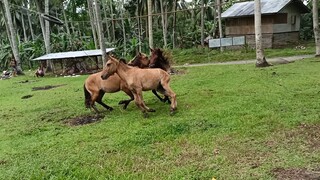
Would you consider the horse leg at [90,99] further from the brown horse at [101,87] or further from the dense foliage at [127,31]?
the dense foliage at [127,31]

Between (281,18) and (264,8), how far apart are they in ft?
5.44

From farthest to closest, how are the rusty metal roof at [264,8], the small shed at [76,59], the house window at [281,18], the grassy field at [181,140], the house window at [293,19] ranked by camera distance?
the house window at [293,19] → the house window at [281,18] → the rusty metal roof at [264,8] → the small shed at [76,59] → the grassy field at [181,140]

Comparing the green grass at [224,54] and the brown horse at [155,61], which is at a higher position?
the brown horse at [155,61]

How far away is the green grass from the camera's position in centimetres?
2275

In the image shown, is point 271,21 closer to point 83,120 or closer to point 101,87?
point 101,87

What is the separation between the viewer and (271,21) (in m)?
27.9

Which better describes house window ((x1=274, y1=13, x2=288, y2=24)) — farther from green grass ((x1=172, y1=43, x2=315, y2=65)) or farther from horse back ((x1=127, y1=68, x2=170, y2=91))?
horse back ((x1=127, y1=68, x2=170, y2=91))

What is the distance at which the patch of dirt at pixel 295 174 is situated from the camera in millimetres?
4124

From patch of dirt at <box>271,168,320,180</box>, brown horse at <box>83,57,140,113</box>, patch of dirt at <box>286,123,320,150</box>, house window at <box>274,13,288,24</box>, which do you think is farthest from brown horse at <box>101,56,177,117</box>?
house window at <box>274,13,288,24</box>

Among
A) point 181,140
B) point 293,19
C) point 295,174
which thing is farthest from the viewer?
point 293,19

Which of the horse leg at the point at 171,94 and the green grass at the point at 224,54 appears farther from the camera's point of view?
the green grass at the point at 224,54

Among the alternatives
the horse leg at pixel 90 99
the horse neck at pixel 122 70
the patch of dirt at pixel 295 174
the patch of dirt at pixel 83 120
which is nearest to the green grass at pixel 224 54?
the horse leg at pixel 90 99

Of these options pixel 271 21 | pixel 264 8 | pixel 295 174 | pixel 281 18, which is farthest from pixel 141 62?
pixel 281 18

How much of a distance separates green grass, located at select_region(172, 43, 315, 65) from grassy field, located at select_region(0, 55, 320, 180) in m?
13.0
